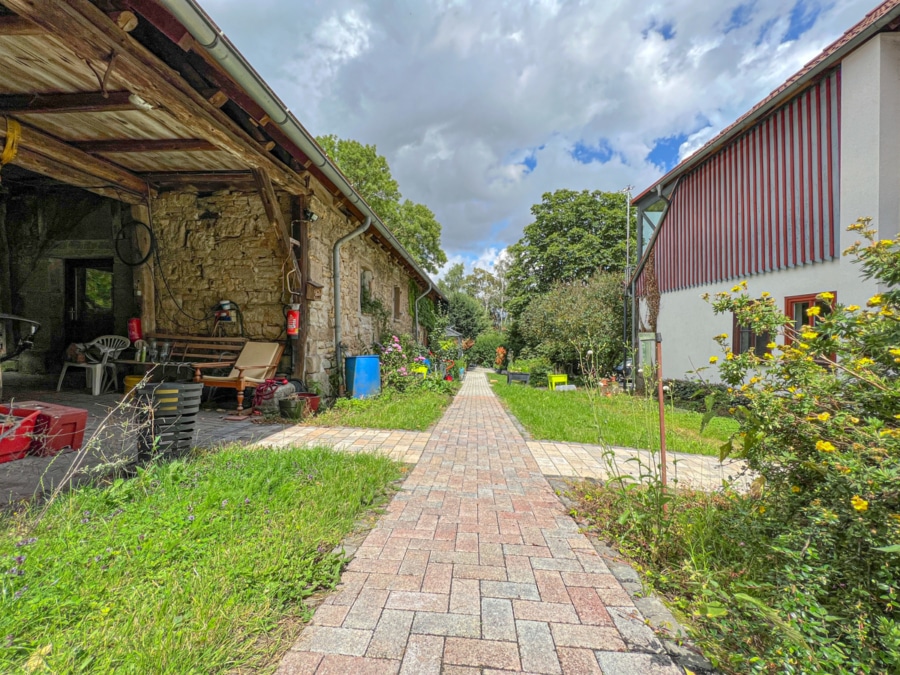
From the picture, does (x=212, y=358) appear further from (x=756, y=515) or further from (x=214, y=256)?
(x=756, y=515)

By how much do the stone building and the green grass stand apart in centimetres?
79

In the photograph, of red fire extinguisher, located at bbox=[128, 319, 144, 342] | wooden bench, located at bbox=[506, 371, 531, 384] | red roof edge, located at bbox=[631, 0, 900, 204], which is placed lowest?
wooden bench, located at bbox=[506, 371, 531, 384]

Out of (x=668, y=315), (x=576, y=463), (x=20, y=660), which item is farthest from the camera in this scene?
(x=668, y=315)

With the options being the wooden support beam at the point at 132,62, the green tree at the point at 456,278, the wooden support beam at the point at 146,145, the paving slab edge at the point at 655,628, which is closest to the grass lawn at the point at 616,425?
the paving slab edge at the point at 655,628

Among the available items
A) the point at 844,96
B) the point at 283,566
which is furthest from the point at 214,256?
the point at 844,96

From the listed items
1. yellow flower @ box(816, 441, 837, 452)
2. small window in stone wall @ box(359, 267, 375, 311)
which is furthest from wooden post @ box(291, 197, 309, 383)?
yellow flower @ box(816, 441, 837, 452)

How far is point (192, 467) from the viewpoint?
111 inches

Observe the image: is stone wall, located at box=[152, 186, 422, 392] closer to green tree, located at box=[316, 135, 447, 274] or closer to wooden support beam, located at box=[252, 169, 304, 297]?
wooden support beam, located at box=[252, 169, 304, 297]

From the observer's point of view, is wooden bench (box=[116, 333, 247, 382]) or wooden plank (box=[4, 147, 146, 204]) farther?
wooden bench (box=[116, 333, 247, 382])

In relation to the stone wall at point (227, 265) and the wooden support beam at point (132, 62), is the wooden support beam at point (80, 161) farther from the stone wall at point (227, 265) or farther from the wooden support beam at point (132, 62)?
the wooden support beam at point (132, 62)

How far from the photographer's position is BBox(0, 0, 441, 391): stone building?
9.73 ft

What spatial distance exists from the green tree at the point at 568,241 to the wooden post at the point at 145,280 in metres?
17.7

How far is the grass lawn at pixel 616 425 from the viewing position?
15.2ft

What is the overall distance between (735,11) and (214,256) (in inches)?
377
